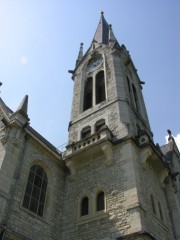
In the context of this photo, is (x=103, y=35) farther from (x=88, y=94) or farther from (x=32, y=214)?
(x=32, y=214)

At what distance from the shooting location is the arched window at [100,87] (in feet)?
67.0

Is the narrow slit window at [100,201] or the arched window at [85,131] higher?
the arched window at [85,131]

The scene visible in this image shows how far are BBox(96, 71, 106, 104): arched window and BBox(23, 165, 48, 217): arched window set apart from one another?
24.7ft

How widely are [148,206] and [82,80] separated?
1277cm

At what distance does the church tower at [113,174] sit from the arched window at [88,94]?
0.14m

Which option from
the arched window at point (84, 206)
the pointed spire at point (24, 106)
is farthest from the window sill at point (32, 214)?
the pointed spire at point (24, 106)

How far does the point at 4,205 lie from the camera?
439 inches

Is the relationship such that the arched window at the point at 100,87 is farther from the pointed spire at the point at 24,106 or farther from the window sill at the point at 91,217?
the window sill at the point at 91,217

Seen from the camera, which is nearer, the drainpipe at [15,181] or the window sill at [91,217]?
the drainpipe at [15,181]

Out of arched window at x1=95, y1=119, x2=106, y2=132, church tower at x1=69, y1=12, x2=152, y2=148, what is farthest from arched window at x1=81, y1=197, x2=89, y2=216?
arched window at x1=95, y1=119, x2=106, y2=132

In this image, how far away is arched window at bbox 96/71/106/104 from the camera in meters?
20.4

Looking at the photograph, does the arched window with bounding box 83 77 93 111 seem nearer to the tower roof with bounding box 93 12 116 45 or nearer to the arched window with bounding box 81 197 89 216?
the tower roof with bounding box 93 12 116 45

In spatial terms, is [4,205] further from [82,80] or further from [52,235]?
[82,80]

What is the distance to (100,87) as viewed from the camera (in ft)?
70.4
